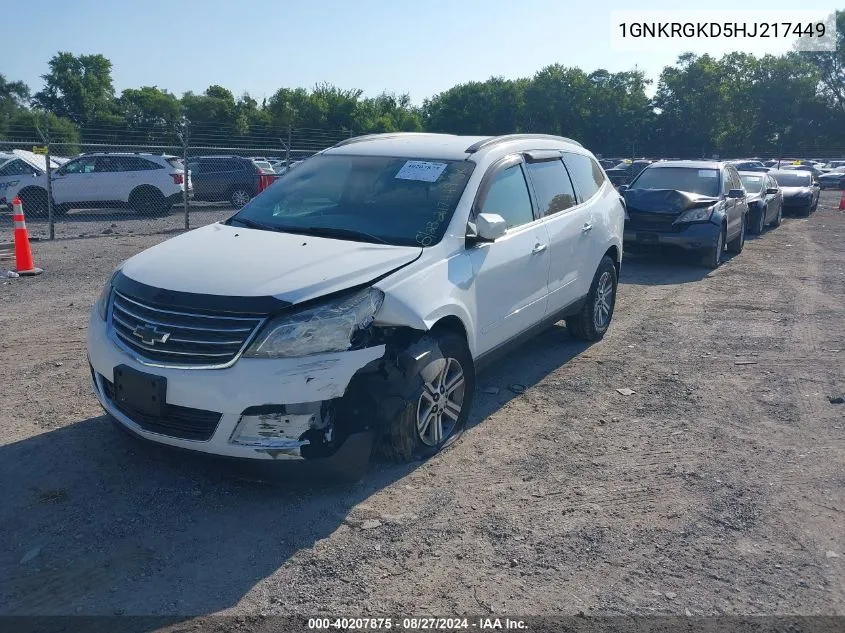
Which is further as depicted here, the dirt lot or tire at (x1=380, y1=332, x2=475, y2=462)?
tire at (x1=380, y1=332, x2=475, y2=462)

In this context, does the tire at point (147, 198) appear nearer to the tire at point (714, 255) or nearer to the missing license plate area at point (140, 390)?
the tire at point (714, 255)

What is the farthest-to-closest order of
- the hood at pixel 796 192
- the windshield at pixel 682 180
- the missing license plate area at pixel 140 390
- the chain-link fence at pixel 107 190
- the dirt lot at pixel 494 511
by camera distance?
the hood at pixel 796 192
the chain-link fence at pixel 107 190
the windshield at pixel 682 180
the missing license plate area at pixel 140 390
the dirt lot at pixel 494 511

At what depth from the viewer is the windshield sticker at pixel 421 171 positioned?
5.25m

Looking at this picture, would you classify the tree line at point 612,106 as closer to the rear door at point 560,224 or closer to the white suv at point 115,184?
the white suv at point 115,184

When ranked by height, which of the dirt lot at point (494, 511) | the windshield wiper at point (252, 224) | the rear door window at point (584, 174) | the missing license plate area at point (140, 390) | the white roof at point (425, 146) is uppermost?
the white roof at point (425, 146)

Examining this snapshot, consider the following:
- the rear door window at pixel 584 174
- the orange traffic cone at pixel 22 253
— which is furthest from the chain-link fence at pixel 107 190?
the rear door window at pixel 584 174

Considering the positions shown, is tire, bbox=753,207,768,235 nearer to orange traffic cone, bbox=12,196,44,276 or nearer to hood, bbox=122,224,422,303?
orange traffic cone, bbox=12,196,44,276

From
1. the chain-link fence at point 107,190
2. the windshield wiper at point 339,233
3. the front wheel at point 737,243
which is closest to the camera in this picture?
the windshield wiper at point 339,233

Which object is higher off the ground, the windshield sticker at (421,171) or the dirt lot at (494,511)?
the windshield sticker at (421,171)

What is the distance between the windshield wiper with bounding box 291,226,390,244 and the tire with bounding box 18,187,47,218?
619 inches

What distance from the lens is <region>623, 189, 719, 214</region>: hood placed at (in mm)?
12055

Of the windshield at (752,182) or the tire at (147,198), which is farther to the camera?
the tire at (147,198)

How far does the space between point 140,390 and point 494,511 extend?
194 cm

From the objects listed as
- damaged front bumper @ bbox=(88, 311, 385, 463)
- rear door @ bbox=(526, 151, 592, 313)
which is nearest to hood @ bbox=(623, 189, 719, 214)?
rear door @ bbox=(526, 151, 592, 313)
